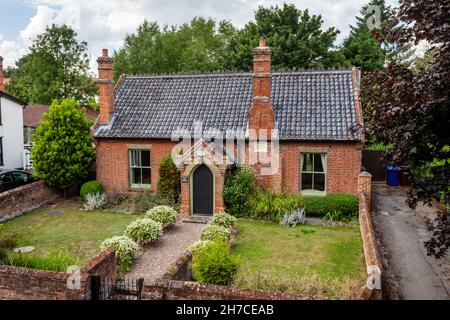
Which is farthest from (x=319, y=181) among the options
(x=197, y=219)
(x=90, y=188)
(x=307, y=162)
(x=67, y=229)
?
(x=90, y=188)

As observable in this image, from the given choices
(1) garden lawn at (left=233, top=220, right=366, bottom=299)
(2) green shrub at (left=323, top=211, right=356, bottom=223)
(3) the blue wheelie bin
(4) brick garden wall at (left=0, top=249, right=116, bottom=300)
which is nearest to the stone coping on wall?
(4) brick garden wall at (left=0, top=249, right=116, bottom=300)

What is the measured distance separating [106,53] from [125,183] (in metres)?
6.93

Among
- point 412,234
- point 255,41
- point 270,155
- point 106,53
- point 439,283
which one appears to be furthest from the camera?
point 255,41

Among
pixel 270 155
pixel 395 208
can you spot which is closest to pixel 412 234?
pixel 395 208

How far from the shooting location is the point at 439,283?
11125 millimetres

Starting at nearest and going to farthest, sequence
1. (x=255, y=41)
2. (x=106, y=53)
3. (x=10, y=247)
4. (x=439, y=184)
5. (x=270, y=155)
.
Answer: (x=439, y=184)
(x=10, y=247)
(x=270, y=155)
(x=106, y=53)
(x=255, y=41)

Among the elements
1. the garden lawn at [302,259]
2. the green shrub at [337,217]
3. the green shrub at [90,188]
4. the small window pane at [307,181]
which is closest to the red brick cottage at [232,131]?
the small window pane at [307,181]

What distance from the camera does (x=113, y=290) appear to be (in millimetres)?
9461

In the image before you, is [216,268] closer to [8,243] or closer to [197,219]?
[197,219]

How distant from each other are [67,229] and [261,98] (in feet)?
34.6

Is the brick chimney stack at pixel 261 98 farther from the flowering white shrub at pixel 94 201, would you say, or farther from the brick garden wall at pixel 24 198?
the brick garden wall at pixel 24 198

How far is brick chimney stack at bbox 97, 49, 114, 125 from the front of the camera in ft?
68.3

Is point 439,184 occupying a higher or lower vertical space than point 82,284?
higher
